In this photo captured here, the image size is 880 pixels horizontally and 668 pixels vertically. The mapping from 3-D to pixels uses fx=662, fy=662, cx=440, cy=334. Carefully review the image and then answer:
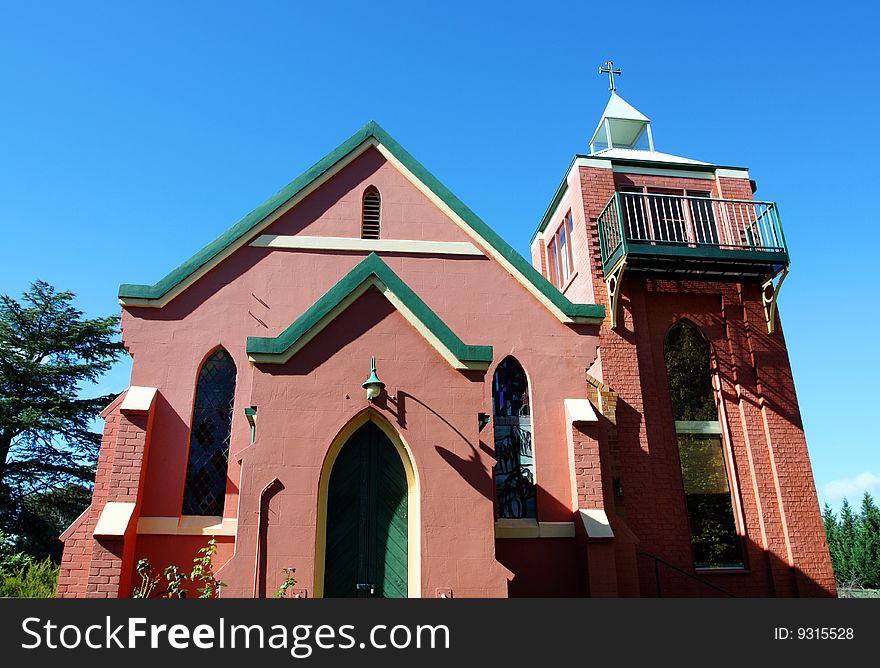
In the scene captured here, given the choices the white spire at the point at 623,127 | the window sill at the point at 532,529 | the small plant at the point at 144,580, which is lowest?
the small plant at the point at 144,580

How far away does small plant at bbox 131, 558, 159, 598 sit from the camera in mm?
9922

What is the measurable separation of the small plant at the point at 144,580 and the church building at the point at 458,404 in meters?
0.18

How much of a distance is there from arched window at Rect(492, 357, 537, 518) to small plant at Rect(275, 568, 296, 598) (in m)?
4.62

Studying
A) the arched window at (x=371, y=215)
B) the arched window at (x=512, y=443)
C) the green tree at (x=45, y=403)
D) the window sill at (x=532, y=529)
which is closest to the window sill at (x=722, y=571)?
the window sill at (x=532, y=529)

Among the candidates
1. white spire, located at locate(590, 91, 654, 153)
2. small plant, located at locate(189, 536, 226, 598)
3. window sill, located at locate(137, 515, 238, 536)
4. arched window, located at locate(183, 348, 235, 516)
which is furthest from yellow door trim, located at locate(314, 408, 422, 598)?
white spire, located at locate(590, 91, 654, 153)

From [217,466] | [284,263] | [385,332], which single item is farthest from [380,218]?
[217,466]

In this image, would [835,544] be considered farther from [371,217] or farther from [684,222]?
[371,217]

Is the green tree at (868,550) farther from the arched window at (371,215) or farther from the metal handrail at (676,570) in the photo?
the arched window at (371,215)

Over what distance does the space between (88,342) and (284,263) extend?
858 inches

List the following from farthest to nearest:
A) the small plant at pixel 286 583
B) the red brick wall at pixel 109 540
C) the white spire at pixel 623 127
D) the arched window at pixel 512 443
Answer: the white spire at pixel 623 127, the arched window at pixel 512 443, the red brick wall at pixel 109 540, the small plant at pixel 286 583

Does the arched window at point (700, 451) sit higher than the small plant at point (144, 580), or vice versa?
the arched window at point (700, 451)

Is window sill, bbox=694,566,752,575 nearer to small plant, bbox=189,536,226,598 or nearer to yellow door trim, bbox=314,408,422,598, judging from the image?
yellow door trim, bbox=314,408,422,598

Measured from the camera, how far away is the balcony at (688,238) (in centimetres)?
1512

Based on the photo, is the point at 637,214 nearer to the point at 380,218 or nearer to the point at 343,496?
the point at 380,218
